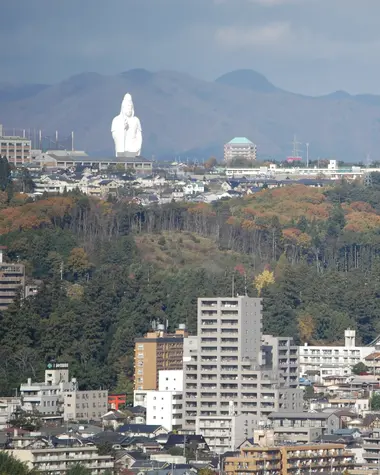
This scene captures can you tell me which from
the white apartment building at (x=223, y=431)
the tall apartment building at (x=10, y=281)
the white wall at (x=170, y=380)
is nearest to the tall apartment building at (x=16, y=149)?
the tall apartment building at (x=10, y=281)

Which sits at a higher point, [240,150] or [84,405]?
[240,150]

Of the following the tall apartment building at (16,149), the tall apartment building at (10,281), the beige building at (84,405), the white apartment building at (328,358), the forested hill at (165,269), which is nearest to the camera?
the beige building at (84,405)

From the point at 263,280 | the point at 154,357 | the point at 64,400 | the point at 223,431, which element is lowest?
the point at 223,431

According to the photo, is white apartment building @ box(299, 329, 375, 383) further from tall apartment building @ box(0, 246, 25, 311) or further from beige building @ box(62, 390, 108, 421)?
beige building @ box(62, 390, 108, 421)

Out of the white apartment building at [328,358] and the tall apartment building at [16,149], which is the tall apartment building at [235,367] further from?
the tall apartment building at [16,149]

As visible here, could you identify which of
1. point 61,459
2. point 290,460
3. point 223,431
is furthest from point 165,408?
point 290,460

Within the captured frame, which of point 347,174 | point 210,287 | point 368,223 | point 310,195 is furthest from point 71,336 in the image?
point 347,174

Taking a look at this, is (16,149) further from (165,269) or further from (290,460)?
(290,460)
